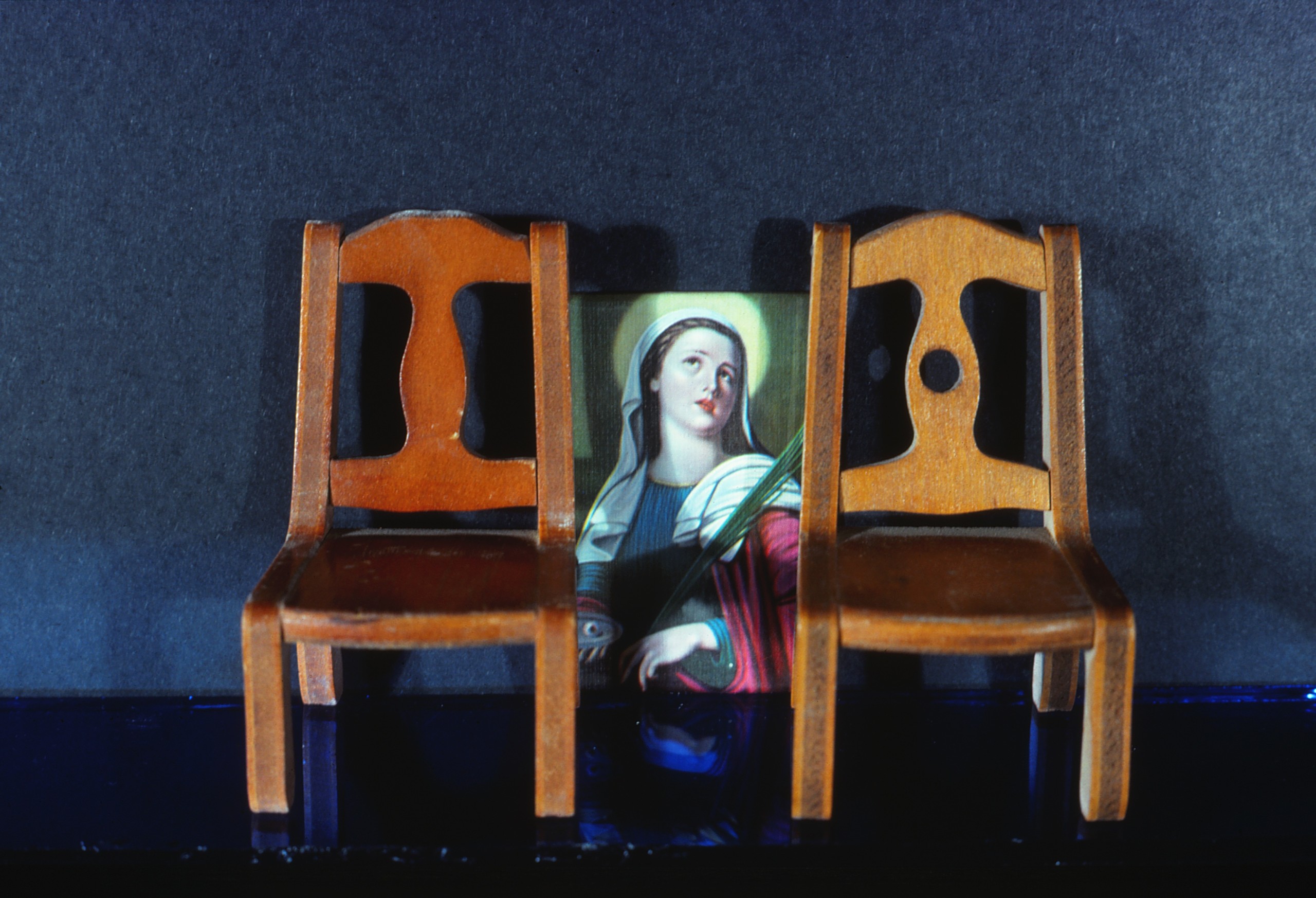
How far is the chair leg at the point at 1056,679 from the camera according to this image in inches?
79.9

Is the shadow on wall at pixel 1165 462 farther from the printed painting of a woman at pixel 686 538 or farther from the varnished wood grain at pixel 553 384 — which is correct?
the varnished wood grain at pixel 553 384

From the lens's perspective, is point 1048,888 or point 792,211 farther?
point 792,211

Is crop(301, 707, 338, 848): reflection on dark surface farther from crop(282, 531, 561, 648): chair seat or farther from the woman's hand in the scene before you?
the woman's hand

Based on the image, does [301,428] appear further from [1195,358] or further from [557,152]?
[1195,358]

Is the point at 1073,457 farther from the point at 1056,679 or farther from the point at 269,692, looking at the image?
Answer: the point at 269,692

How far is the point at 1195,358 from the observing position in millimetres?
2043

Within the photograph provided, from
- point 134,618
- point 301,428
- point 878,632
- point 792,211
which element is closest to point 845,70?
point 792,211

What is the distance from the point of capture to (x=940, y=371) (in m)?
2.08

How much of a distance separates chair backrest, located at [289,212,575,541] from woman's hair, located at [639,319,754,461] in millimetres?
260

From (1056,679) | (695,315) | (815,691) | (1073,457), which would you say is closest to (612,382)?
(695,315)

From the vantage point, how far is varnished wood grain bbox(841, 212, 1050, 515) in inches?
71.3

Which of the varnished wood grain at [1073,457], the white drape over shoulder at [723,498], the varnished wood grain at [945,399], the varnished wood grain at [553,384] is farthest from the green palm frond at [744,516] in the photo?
the varnished wood grain at [1073,457]

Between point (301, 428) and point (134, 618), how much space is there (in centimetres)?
63

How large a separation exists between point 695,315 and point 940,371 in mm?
485
